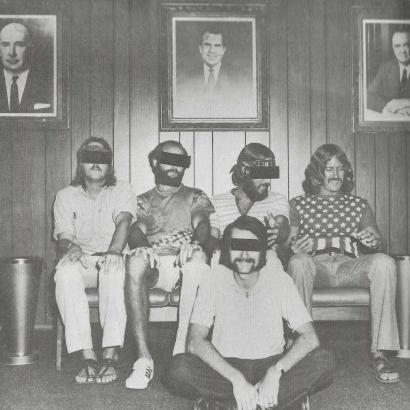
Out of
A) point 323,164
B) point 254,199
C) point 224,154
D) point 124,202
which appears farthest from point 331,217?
point 124,202

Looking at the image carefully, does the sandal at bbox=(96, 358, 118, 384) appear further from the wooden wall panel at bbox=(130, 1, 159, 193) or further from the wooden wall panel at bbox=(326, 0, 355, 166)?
the wooden wall panel at bbox=(326, 0, 355, 166)

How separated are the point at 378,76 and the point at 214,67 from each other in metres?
1.08

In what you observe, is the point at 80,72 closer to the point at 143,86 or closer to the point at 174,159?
the point at 143,86

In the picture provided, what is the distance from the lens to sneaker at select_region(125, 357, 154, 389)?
264 cm

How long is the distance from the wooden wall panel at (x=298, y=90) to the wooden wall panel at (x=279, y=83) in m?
0.03

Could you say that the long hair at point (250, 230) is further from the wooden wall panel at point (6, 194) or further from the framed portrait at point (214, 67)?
the wooden wall panel at point (6, 194)

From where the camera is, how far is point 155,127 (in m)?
3.94

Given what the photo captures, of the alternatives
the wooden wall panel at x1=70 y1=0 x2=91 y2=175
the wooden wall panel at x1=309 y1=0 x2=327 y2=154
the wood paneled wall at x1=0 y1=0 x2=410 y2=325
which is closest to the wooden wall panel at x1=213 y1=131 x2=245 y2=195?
the wood paneled wall at x1=0 y1=0 x2=410 y2=325

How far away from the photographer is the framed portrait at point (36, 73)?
389cm

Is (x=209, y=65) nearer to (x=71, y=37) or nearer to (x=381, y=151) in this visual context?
(x=71, y=37)

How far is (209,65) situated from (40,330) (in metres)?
2.03

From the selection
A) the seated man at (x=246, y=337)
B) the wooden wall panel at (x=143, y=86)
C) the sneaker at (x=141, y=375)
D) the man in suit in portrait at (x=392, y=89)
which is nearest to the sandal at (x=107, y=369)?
the sneaker at (x=141, y=375)

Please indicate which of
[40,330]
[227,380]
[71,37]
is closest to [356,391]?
[227,380]

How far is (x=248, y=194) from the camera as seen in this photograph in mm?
3445
